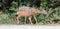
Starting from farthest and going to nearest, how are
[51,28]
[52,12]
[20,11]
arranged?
[52,12]
[20,11]
[51,28]

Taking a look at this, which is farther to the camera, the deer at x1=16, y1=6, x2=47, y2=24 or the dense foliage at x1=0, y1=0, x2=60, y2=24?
the dense foliage at x1=0, y1=0, x2=60, y2=24

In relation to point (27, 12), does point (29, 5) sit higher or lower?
higher

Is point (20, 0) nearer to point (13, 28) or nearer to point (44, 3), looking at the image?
point (44, 3)

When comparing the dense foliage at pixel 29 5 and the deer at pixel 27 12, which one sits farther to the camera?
the dense foliage at pixel 29 5

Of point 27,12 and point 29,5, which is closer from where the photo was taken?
point 27,12

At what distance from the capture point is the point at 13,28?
11203 millimetres

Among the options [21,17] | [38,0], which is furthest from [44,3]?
[21,17]

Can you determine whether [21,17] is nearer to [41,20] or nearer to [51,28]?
[41,20]

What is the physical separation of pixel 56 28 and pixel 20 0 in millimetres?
4650

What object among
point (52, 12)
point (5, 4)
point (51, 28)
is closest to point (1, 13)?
point (5, 4)

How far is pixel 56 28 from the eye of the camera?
11.2 m

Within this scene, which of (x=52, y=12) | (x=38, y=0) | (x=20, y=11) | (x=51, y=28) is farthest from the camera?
(x=38, y=0)

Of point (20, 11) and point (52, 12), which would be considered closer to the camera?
point (20, 11)

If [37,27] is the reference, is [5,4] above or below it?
above
